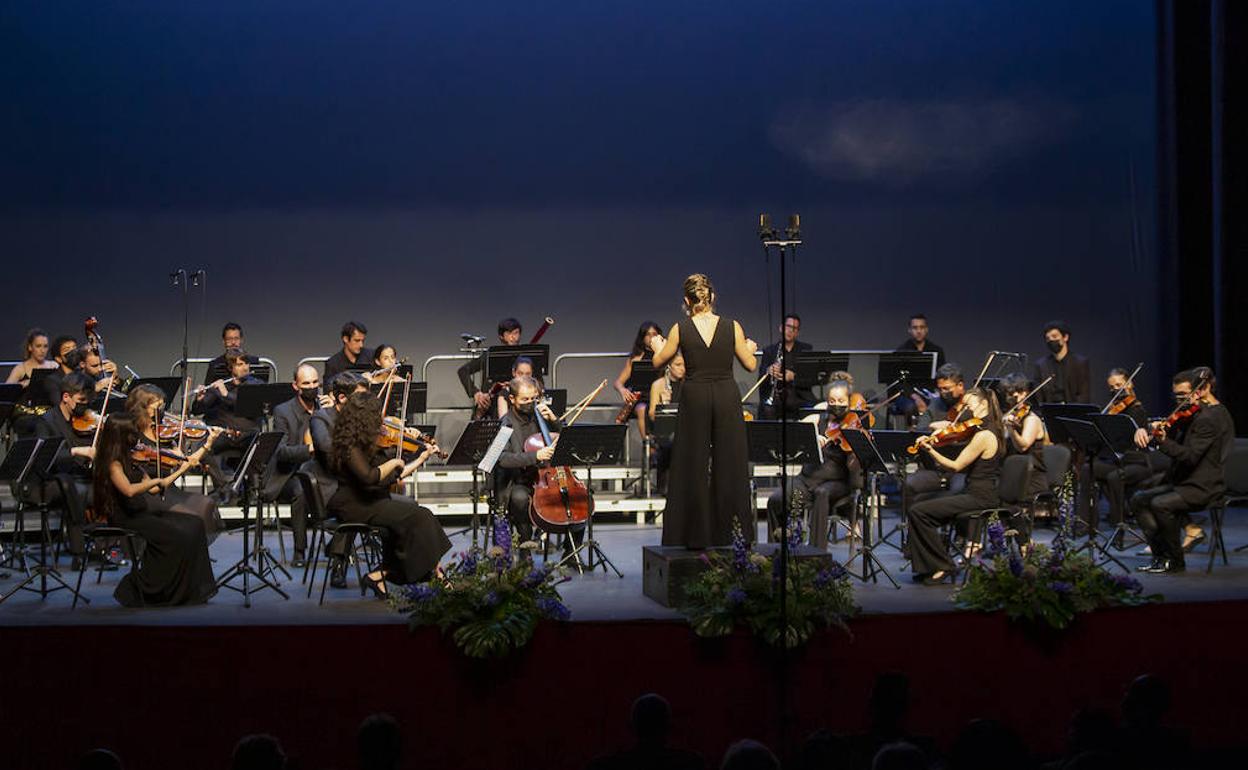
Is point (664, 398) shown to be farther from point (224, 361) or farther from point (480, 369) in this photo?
point (224, 361)

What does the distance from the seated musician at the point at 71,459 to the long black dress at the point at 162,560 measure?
1368mm

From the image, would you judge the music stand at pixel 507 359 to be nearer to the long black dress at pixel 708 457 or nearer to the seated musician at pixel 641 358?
the seated musician at pixel 641 358

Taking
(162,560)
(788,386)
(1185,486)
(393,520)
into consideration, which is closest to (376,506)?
(393,520)

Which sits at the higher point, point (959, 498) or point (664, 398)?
point (664, 398)

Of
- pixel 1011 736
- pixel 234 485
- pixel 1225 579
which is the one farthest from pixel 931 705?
pixel 234 485

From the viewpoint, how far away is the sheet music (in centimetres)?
819

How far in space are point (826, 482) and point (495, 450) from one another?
96.6 inches

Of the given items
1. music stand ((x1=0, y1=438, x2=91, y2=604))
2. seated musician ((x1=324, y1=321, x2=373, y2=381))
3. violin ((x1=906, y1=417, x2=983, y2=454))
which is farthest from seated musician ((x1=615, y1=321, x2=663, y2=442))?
music stand ((x1=0, y1=438, x2=91, y2=604))

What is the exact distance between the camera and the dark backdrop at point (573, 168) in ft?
42.6

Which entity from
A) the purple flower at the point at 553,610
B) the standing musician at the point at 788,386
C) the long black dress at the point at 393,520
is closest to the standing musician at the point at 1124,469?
the standing musician at the point at 788,386

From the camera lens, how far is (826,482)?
30.3 feet

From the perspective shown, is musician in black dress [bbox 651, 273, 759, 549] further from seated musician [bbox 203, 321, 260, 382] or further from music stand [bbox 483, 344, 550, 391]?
seated musician [bbox 203, 321, 260, 382]

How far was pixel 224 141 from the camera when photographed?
13125 mm

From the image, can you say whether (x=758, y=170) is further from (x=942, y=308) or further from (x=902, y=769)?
(x=902, y=769)
